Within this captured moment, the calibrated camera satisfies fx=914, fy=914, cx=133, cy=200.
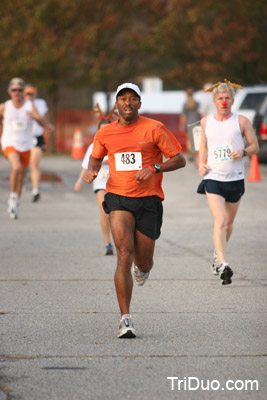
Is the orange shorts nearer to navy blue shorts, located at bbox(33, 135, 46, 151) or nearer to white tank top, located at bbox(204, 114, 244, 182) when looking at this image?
navy blue shorts, located at bbox(33, 135, 46, 151)

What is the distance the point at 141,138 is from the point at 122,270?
0.98 meters

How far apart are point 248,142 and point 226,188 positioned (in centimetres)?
49

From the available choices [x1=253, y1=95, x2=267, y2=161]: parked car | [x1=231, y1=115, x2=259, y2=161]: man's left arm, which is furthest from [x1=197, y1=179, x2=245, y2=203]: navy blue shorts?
[x1=253, y1=95, x2=267, y2=161]: parked car

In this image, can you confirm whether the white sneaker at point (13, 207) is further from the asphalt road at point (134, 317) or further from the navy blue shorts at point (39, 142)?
the navy blue shorts at point (39, 142)

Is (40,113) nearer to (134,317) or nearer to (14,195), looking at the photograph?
(14,195)

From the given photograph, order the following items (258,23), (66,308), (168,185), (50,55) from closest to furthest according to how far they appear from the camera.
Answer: (66,308) → (168,185) → (50,55) → (258,23)

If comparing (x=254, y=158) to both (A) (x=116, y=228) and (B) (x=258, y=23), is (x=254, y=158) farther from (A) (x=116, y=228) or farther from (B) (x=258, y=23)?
(B) (x=258, y=23)

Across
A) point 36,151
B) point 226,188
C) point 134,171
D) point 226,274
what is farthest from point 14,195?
point 134,171

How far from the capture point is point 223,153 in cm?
883

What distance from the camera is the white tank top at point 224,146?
28.9ft

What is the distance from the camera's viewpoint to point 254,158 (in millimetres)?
18172

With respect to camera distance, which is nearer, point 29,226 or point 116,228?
point 116,228

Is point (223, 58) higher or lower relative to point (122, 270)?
higher

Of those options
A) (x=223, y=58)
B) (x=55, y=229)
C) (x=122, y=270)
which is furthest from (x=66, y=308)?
(x=223, y=58)
